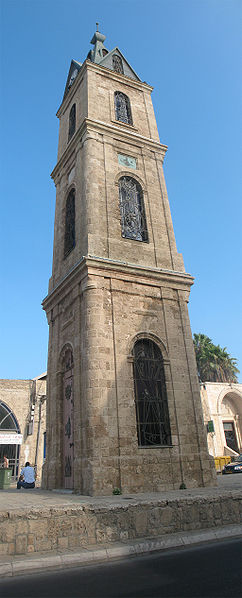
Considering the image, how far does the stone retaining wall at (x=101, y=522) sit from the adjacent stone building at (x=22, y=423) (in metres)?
17.8

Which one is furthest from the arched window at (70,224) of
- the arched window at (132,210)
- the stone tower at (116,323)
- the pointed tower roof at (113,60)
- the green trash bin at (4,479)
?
the green trash bin at (4,479)

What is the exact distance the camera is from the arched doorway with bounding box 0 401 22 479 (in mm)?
23047

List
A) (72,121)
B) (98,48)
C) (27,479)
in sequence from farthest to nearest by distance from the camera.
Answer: (98,48) < (72,121) < (27,479)

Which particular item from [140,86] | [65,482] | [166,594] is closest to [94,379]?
[65,482]

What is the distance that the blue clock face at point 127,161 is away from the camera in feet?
47.8

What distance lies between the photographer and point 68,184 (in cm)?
1532

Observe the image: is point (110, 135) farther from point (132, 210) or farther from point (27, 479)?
point (27, 479)

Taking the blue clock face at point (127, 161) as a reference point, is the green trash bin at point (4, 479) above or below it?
below

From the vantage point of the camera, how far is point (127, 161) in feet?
48.5

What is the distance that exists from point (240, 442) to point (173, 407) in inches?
887

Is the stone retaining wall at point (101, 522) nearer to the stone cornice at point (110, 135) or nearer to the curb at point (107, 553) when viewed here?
the curb at point (107, 553)

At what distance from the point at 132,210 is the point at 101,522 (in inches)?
405

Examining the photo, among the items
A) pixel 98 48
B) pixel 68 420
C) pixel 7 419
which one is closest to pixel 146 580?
pixel 68 420

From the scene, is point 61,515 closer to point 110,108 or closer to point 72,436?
point 72,436
